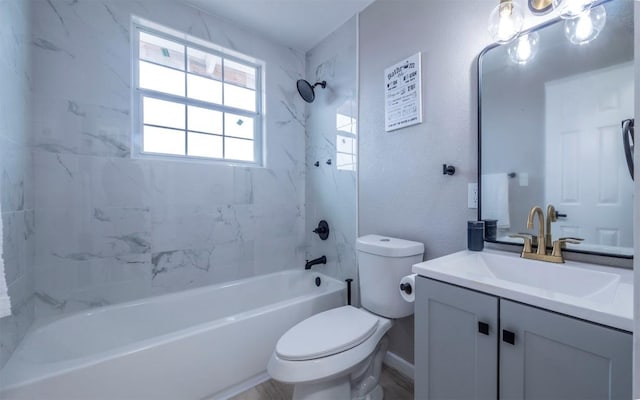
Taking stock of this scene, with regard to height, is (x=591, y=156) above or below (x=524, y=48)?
below

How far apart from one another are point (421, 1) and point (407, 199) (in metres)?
1.17

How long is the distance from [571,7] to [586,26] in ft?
0.31

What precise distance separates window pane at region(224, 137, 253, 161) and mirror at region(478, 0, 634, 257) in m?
1.74

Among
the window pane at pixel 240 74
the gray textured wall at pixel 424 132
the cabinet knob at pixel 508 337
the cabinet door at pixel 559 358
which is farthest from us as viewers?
the window pane at pixel 240 74

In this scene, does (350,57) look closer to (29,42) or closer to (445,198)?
(445,198)

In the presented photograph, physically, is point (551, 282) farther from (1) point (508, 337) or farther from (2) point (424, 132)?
(2) point (424, 132)

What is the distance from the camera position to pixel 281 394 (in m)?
1.46

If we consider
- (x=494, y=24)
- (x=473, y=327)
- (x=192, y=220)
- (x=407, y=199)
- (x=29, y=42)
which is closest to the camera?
(x=473, y=327)

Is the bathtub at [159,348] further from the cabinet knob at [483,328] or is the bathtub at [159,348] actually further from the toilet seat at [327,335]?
the cabinet knob at [483,328]

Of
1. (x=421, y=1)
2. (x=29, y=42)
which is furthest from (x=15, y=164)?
(x=421, y=1)

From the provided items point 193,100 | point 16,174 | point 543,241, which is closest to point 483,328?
point 543,241

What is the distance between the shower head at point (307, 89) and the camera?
2.19m

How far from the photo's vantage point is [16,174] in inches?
47.1

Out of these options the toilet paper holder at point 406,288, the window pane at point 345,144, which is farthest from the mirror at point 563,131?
the window pane at point 345,144
